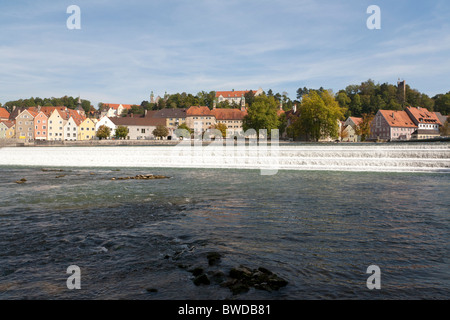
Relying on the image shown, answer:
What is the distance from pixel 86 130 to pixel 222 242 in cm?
10923

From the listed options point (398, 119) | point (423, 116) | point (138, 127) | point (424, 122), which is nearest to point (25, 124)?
point (138, 127)

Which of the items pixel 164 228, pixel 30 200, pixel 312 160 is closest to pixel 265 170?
→ pixel 312 160

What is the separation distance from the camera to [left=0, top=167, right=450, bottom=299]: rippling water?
5.31 metres

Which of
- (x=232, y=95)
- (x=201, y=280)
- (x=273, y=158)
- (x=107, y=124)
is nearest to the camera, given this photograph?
(x=201, y=280)

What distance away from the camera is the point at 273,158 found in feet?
92.9

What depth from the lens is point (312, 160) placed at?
2733 centimetres

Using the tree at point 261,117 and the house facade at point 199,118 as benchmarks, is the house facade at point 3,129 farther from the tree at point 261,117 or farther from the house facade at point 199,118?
the tree at point 261,117

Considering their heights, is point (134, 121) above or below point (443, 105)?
below

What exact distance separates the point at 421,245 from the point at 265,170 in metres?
18.5

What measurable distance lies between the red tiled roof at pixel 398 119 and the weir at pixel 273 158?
71.0 m

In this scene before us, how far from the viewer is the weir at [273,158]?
84.0 feet

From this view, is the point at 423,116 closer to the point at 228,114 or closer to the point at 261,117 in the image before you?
the point at 261,117

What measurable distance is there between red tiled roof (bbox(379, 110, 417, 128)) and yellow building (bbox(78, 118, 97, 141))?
81.7 meters
